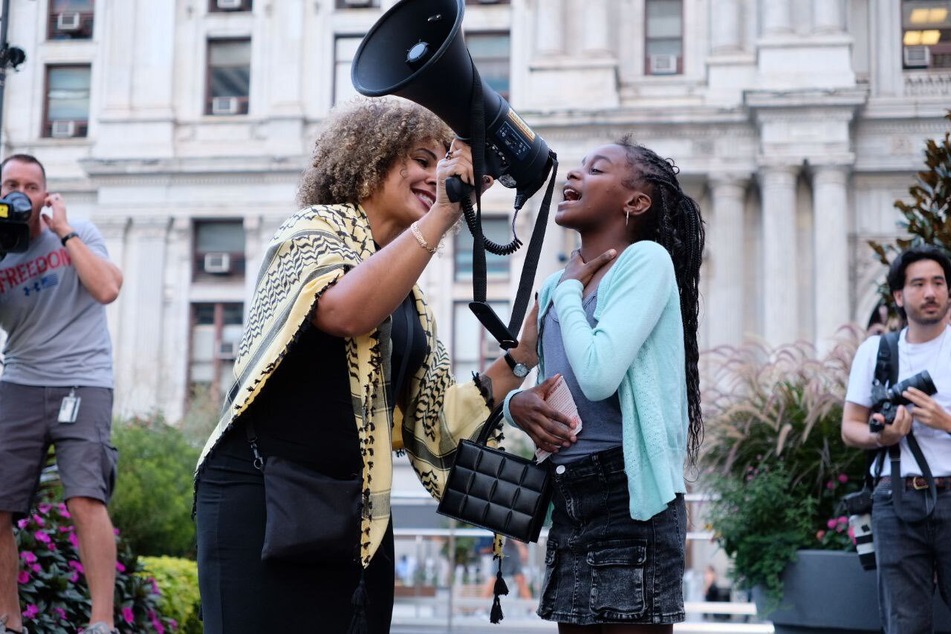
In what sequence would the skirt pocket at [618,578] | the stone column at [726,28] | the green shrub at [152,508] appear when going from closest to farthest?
1. the skirt pocket at [618,578]
2. the green shrub at [152,508]
3. the stone column at [726,28]

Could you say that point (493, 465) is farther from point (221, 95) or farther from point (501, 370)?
point (221, 95)

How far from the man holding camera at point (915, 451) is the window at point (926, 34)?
26699mm

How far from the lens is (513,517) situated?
10.9ft

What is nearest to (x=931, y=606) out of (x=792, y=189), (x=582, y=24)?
(x=792, y=189)

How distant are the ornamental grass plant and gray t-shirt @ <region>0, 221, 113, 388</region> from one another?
3.92 meters

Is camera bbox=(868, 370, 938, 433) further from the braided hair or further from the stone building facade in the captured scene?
the stone building facade

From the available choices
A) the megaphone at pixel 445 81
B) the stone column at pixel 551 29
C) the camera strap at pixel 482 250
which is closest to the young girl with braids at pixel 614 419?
the camera strap at pixel 482 250

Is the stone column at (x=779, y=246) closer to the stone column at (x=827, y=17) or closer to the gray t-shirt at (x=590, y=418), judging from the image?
the stone column at (x=827, y=17)

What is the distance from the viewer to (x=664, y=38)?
31.6m

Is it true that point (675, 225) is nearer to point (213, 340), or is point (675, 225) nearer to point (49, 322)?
point (49, 322)

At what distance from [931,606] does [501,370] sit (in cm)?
265

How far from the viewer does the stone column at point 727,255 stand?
29.0 m

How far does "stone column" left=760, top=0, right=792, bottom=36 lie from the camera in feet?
96.0

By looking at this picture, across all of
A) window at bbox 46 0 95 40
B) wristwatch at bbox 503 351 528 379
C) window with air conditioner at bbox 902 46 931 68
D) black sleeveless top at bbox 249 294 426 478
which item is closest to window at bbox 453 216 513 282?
window with air conditioner at bbox 902 46 931 68
